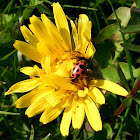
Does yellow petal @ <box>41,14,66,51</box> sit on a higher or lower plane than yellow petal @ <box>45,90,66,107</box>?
higher

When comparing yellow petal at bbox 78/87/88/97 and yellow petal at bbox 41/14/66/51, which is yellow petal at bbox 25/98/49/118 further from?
yellow petal at bbox 41/14/66/51

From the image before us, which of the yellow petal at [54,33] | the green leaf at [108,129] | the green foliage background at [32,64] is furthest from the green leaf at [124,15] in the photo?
the green leaf at [108,129]

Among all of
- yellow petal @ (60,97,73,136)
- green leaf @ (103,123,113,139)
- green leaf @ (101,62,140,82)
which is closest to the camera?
yellow petal @ (60,97,73,136)

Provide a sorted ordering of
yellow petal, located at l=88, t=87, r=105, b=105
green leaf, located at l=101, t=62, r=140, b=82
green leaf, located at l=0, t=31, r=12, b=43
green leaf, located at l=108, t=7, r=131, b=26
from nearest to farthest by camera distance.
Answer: yellow petal, located at l=88, t=87, r=105, b=105 < green leaf, located at l=101, t=62, r=140, b=82 < green leaf, located at l=108, t=7, r=131, b=26 < green leaf, located at l=0, t=31, r=12, b=43

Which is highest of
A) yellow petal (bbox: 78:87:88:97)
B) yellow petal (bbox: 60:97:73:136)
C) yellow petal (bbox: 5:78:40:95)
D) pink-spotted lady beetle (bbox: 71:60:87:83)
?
pink-spotted lady beetle (bbox: 71:60:87:83)

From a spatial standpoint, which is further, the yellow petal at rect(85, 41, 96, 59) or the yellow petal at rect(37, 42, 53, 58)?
the yellow petal at rect(37, 42, 53, 58)

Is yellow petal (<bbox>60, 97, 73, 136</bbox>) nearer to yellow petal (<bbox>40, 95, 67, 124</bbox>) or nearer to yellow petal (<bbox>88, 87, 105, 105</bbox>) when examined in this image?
yellow petal (<bbox>40, 95, 67, 124</bbox>)

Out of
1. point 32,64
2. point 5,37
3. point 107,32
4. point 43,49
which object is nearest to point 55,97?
point 43,49

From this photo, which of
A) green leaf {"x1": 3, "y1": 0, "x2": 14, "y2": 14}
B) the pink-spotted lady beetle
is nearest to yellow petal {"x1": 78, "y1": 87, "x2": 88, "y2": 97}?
the pink-spotted lady beetle

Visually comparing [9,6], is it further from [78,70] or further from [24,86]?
[78,70]
